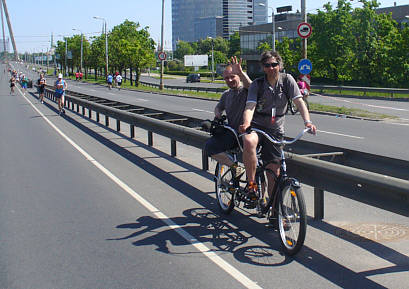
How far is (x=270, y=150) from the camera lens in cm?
584

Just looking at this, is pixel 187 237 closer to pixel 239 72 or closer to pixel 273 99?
pixel 273 99

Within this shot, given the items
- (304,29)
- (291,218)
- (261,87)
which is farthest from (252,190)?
(304,29)

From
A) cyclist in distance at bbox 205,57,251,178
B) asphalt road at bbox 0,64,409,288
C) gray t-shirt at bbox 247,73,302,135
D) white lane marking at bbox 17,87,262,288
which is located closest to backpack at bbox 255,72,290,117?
gray t-shirt at bbox 247,73,302,135

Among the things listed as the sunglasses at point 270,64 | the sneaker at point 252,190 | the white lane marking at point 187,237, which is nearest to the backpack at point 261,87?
the sunglasses at point 270,64

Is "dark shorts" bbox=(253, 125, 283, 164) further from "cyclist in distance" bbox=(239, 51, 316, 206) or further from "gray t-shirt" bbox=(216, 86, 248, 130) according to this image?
"gray t-shirt" bbox=(216, 86, 248, 130)

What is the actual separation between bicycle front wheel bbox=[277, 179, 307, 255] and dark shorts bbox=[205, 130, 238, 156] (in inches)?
47.6

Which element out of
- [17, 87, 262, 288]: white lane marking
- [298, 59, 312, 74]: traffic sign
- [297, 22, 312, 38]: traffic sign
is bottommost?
[17, 87, 262, 288]: white lane marking

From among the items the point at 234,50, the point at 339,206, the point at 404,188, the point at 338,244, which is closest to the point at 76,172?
the point at 339,206

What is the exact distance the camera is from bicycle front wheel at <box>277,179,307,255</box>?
201 inches

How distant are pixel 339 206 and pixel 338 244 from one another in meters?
1.82

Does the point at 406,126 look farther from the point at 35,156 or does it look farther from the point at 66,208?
the point at 66,208

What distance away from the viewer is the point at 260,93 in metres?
5.86

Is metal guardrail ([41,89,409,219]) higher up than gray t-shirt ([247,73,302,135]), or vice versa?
gray t-shirt ([247,73,302,135])

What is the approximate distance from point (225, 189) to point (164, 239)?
A: 1.24 metres
